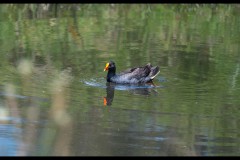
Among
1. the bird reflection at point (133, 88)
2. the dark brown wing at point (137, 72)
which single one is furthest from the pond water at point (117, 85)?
the dark brown wing at point (137, 72)

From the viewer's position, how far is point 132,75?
1321 centimetres

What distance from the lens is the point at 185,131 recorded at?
9.45m

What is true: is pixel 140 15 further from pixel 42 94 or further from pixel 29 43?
pixel 42 94

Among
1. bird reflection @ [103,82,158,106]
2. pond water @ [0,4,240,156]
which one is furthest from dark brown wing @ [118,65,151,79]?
pond water @ [0,4,240,156]

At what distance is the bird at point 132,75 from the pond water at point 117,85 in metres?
0.19

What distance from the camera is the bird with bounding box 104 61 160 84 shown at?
43.3 feet

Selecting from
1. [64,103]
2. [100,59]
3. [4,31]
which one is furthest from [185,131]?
[4,31]

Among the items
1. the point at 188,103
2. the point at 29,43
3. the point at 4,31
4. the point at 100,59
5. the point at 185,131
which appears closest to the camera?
the point at 185,131

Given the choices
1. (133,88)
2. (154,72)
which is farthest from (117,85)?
(154,72)

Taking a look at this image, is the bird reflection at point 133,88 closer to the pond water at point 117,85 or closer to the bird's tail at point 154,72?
the pond water at point 117,85

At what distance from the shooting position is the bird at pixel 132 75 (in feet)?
43.3

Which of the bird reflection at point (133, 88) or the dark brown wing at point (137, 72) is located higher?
the dark brown wing at point (137, 72)

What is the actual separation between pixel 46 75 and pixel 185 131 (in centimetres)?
447

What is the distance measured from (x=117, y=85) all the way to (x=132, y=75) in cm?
37
